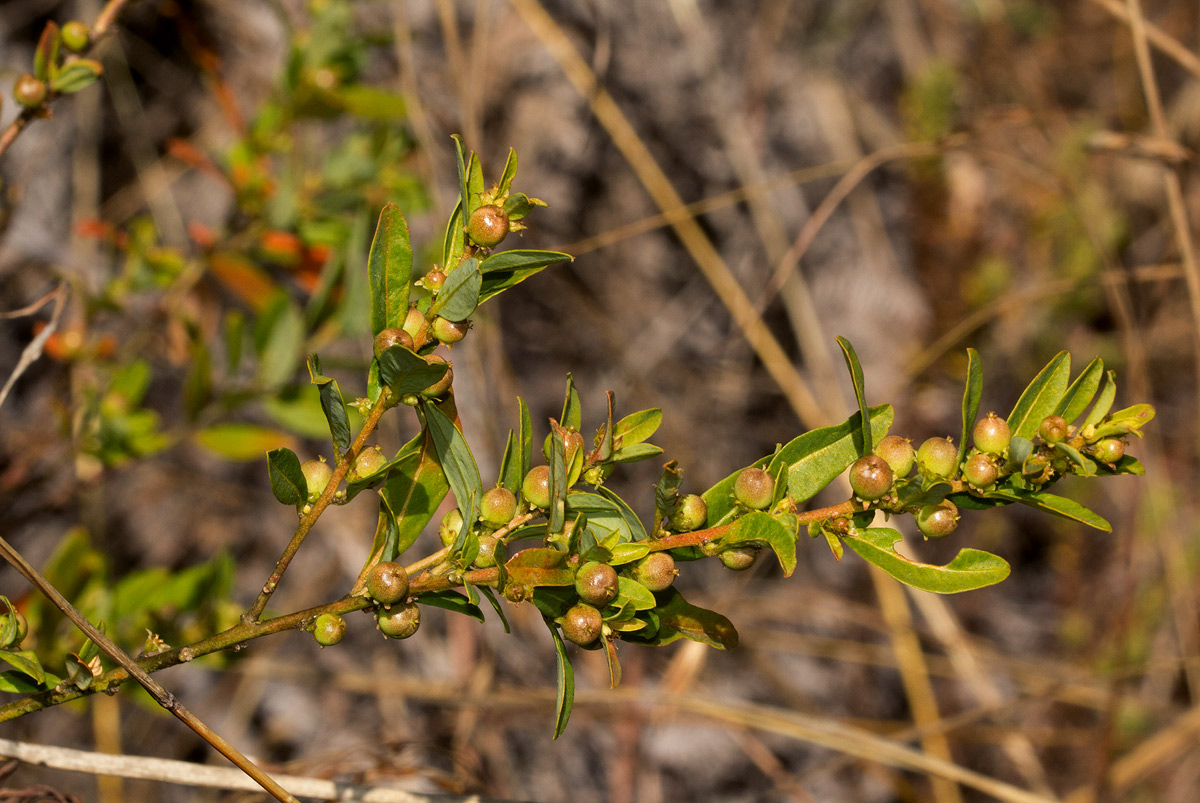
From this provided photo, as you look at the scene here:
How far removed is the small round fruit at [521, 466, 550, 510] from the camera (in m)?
0.78

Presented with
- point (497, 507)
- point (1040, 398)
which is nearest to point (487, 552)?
point (497, 507)

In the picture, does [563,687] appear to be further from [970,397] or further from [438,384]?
[970,397]

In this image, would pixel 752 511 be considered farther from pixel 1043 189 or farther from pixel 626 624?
pixel 1043 189

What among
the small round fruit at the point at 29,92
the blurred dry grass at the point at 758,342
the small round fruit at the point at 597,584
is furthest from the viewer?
the blurred dry grass at the point at 758,342

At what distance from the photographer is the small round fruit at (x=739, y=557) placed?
2.55ft

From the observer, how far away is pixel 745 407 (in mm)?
2938

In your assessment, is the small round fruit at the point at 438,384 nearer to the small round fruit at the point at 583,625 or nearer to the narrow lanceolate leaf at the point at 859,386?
the small round fruit at the point at 583,625

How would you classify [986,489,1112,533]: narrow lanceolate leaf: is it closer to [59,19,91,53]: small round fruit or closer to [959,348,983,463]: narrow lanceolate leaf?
[959,348,983,463]: narrow lanceolate leaf

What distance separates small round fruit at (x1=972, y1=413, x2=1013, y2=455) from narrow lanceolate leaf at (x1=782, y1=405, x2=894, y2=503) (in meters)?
0.09

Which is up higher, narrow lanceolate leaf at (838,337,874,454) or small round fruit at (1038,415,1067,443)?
narrow lanceolate leaf at (838,337,874,454)

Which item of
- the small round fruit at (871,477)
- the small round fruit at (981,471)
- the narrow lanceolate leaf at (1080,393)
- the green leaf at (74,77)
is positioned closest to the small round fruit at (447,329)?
the small round fruit at (871,477)

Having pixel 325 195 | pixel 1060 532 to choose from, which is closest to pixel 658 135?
pixel 325 195

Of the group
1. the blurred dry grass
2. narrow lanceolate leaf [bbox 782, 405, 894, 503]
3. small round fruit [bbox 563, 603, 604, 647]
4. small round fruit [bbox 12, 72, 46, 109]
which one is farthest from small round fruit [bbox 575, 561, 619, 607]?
small round fruit [bbox 12, 72, 46, 109]

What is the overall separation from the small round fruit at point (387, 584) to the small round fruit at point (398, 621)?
2cm
